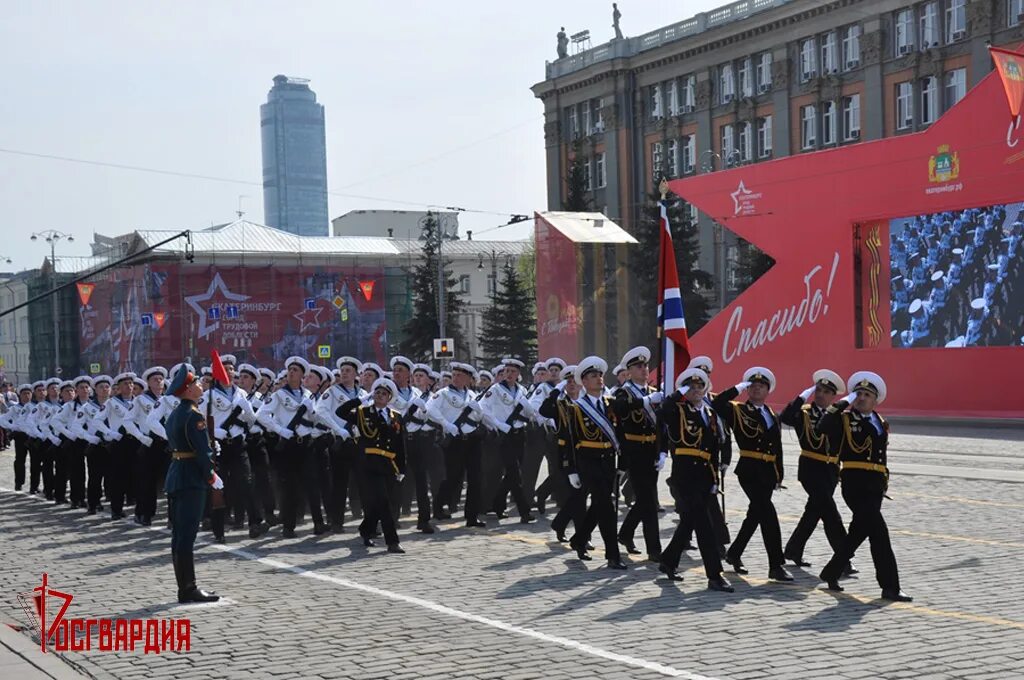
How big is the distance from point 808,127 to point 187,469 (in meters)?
52.3

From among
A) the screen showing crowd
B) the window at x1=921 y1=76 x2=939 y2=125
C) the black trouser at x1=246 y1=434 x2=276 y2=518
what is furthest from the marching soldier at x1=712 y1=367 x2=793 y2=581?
the window at x1=921 y1=76 x2=939 y2=125

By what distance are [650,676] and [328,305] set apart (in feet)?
234

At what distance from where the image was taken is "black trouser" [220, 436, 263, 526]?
1512cm

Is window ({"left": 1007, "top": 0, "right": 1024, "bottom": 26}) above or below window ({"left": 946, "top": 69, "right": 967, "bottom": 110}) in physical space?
above

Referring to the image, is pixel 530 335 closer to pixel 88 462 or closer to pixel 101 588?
pixel 88 462

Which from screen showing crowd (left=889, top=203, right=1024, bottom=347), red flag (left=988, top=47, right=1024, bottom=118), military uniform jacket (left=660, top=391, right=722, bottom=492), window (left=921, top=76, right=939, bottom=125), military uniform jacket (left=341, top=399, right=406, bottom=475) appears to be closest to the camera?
military uniform jacket (left=660, top=391, right=722, bottom=492)

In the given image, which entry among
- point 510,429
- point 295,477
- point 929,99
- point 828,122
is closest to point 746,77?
point 828,122

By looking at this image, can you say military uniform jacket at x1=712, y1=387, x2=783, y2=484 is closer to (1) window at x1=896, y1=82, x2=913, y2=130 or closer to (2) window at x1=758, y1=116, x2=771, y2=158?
(1) window at x1=896, y1=82, x2=913, y2=130

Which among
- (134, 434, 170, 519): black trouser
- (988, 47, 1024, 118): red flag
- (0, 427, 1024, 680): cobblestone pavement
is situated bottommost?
(0, 427, 1024, 680): cobblestone pavement

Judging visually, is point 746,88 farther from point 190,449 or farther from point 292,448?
point 190,449

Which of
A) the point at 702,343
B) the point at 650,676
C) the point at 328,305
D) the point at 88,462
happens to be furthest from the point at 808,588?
the point at 328,305

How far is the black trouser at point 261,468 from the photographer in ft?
50.2

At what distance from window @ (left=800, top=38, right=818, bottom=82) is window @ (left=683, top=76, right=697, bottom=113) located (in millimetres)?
7743

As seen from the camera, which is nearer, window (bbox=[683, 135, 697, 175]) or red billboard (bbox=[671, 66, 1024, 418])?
red billboard (bbox=[671, 66, 1024, 418])
